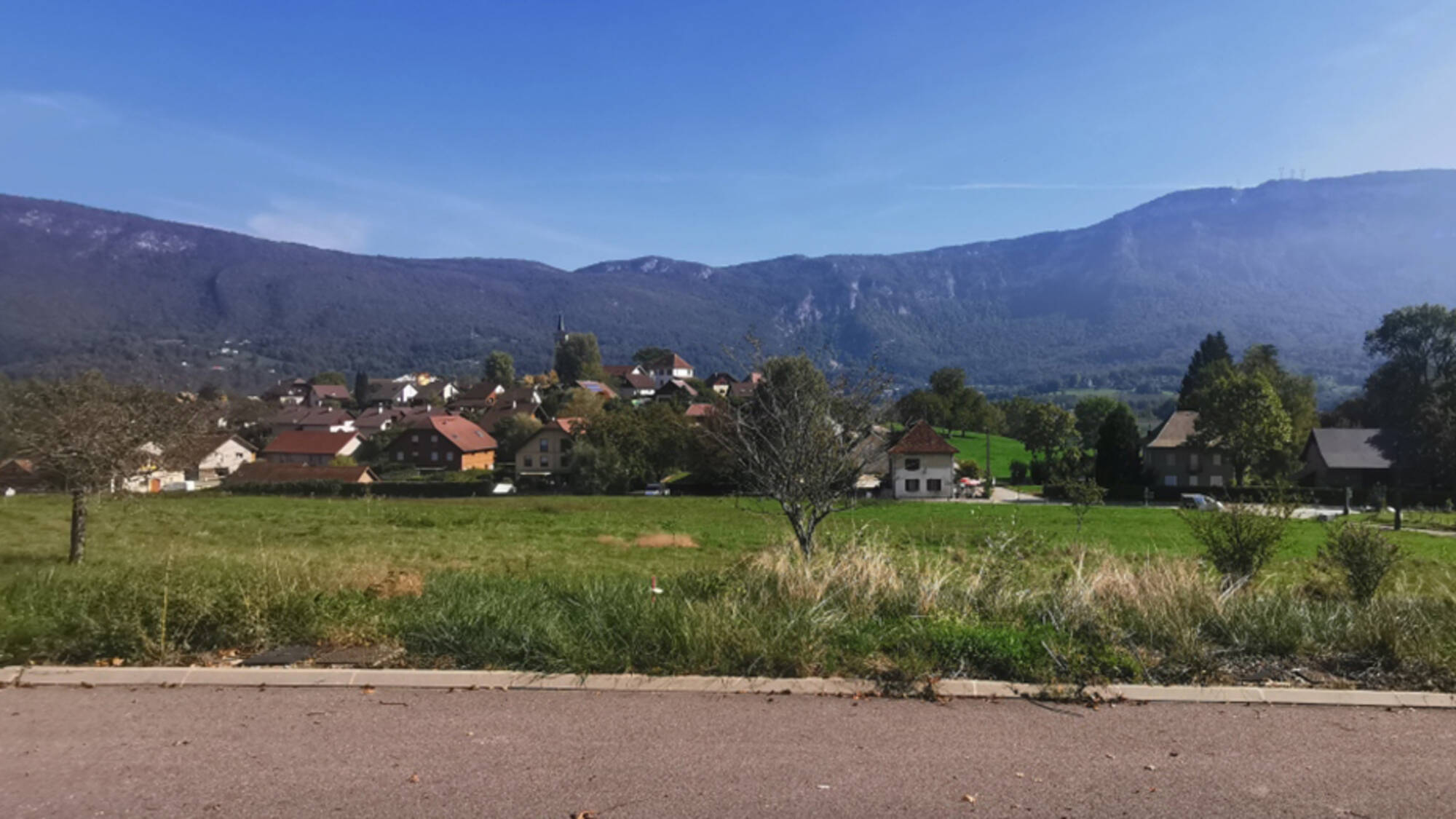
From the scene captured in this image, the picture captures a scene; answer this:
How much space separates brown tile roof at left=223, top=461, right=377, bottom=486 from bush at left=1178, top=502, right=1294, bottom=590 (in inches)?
2166

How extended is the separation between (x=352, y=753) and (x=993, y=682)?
4.12m

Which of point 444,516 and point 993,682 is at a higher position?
point 993,682

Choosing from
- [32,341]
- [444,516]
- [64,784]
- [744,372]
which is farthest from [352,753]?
[32,341]

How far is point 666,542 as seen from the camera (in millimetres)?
24953

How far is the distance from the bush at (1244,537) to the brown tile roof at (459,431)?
7797cm

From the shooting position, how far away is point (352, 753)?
4875mm

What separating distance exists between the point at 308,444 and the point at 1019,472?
65.4m

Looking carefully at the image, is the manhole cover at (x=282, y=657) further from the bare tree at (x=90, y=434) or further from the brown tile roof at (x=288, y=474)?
the brown tile roof at (x=288, y=474)

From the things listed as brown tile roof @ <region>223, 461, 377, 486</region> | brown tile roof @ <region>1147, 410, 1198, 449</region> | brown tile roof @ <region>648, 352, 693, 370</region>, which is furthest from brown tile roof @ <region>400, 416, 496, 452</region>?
brown tile roof @ <region>648, 352, 693, 370</region>

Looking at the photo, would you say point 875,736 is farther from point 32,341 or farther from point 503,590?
point 32,341

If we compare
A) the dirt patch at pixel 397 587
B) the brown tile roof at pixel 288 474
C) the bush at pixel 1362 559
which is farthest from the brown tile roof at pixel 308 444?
the bush at pixel 1362 559

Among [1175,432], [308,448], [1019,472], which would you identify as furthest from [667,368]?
[1175,432]

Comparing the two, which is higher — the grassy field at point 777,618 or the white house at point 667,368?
the white house at point 667,368

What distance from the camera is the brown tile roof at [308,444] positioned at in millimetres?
79500
